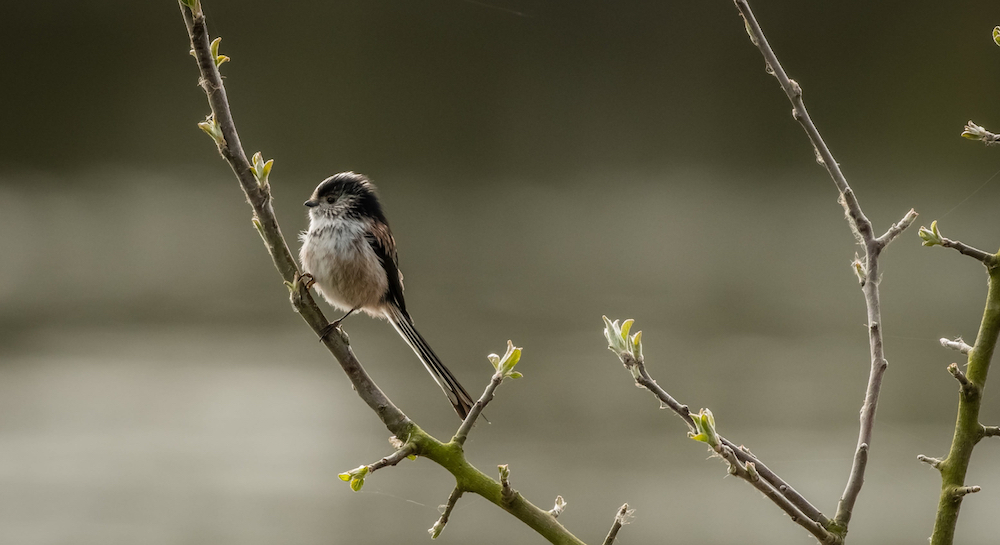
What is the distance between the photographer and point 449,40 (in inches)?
138

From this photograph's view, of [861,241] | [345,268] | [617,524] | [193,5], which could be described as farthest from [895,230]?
[345,268]

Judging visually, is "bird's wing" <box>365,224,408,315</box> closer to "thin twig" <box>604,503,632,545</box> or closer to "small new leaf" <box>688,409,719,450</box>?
"thin twig" <box>604,503,632,545</box>

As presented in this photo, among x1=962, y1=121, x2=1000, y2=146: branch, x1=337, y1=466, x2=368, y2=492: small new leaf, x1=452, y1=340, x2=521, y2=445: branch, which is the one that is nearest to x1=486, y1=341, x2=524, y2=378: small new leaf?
x1=452, y1=340, x2=521, y2=445: branch

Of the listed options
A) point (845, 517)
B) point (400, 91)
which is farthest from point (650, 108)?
point (845, 517)

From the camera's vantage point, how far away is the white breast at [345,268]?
6.25 feet

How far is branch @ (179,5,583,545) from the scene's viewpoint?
947 millimetres

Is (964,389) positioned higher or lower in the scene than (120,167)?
lower

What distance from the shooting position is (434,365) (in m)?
1.58

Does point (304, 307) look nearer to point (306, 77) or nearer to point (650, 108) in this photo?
point (306, 77)

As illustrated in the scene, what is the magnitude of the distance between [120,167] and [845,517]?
11.9 feet

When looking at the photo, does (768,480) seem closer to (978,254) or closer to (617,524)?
(617,524)

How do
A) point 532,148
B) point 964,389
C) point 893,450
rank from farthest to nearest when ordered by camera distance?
point 532,148 < point 893,450 < point 964,389

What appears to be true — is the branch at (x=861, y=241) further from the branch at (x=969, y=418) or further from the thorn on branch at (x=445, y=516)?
the thorn on branch at (x=445, y=516)

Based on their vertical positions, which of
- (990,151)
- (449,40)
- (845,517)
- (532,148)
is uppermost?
(990,151)
